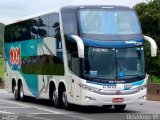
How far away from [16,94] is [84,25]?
9618 millimetres

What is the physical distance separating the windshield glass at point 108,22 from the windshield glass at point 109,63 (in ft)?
2.28

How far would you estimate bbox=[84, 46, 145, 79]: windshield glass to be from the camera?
19500 millimetres

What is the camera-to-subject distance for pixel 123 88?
63.9 ft

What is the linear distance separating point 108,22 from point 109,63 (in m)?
1.47

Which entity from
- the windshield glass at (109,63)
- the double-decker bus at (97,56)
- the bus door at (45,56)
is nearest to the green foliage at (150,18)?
the bus door at (45,56)

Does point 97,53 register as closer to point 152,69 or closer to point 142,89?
point 142,89

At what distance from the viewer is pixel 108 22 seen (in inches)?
794

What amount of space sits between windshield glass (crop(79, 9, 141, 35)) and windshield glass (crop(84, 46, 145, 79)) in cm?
69

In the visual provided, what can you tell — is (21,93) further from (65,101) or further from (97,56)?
(97,56)

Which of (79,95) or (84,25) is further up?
(84,25)

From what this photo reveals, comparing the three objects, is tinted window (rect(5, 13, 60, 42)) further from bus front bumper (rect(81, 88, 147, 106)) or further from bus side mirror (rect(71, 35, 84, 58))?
bus front bumper (rect(81, 88, 147, 106))

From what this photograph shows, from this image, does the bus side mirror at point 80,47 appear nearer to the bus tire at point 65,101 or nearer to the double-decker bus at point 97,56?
the double-decker bus at point 97,56

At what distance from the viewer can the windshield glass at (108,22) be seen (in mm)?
19906

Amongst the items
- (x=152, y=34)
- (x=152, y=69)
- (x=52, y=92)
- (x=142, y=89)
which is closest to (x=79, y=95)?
(x=142, y=89)
